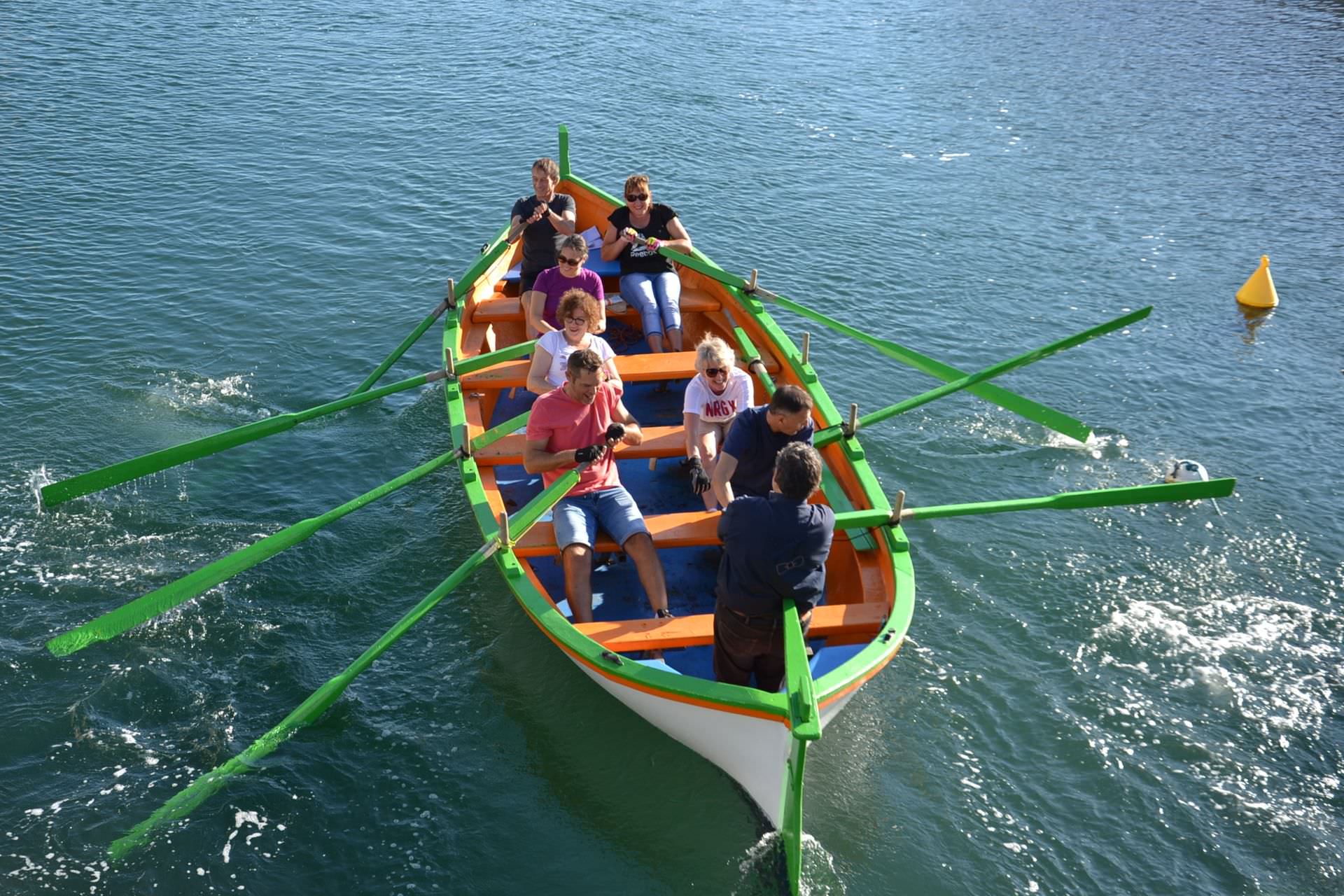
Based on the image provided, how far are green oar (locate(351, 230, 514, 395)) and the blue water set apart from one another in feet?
2.20

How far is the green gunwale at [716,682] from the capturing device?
6.27m

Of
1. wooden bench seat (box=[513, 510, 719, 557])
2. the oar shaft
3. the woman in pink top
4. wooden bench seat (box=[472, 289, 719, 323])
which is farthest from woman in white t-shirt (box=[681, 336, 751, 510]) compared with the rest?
wooden bench seat (box=[472, 289, 719, 323])

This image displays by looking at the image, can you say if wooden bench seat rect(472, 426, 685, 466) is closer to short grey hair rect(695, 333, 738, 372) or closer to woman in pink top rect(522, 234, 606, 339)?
short grey hair rect(695, 333, 738, 372)

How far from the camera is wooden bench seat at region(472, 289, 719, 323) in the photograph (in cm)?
1120

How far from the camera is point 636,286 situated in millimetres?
10852

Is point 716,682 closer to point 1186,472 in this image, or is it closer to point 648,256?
point 648,256

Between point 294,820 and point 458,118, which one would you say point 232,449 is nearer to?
point 294,820

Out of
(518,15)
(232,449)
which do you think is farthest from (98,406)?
(518,15)

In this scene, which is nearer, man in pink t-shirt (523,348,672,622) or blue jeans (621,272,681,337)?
man in pink t-shirt (523,348,672,622)

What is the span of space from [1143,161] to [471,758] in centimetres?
1697

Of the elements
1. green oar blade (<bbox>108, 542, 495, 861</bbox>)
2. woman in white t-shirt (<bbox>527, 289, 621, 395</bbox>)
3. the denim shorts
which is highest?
woman in white t-shirt (<bbox>527, 289, 621, 395</bbox>)

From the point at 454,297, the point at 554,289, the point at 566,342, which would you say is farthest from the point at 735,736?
the point at 454,297

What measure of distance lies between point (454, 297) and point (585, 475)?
389 cm

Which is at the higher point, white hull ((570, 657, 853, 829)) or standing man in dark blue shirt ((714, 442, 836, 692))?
standing man in dark blue shirt ((714, 442, 836, 692))
